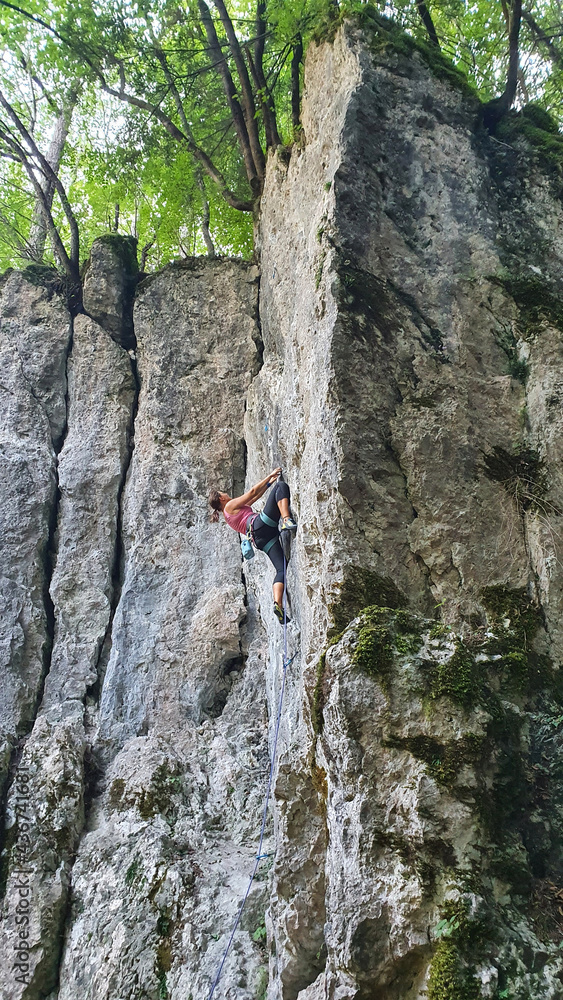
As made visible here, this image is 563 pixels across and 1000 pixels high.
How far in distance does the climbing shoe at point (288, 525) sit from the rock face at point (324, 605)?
0.33 metres

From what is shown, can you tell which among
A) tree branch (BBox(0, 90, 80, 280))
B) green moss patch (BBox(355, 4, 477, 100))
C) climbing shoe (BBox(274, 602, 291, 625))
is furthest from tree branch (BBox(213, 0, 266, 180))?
climbing shoe (BBox(274, 602, 291, 625))

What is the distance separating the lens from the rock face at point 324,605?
4.43 m

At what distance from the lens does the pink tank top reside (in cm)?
846

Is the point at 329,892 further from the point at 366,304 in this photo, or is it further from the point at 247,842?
the point at 366,304

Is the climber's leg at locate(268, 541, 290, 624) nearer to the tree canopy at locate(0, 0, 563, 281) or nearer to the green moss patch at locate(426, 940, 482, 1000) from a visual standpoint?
the green moss patch at locate(426, 940, 482, 1000)

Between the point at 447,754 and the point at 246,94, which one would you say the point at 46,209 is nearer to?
the point at 246,94

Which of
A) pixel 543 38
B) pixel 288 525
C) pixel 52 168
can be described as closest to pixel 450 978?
pixel 288 525

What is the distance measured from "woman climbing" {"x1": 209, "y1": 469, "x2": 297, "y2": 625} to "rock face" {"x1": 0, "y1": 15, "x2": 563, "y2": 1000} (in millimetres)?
337

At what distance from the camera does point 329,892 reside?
15.4 ft

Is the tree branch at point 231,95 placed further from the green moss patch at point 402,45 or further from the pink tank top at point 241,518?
the pink tank top at point 241,518

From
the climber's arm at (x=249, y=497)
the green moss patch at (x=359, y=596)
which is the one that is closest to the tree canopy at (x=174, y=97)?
the climber's arm at (x=249, y=497)

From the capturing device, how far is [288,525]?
7.29 m

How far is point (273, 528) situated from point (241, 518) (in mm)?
747

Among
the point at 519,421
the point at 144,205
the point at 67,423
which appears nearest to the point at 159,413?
the point at 67,423
